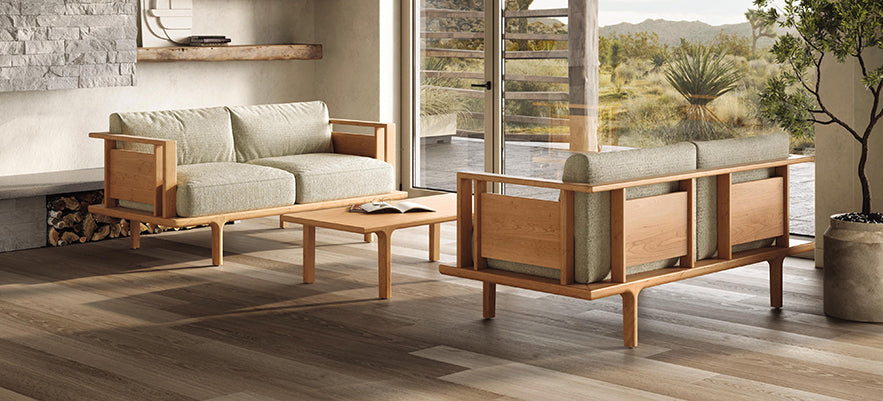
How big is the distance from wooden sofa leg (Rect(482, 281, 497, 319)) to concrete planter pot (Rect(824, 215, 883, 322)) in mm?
1443

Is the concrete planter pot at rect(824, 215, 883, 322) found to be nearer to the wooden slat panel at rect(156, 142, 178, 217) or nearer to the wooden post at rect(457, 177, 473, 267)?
the wooden post at rect(457, 177, 473, 267)

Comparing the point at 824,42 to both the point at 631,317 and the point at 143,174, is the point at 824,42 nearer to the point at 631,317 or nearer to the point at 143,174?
the point at 631,317

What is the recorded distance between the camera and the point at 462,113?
788 centimetres

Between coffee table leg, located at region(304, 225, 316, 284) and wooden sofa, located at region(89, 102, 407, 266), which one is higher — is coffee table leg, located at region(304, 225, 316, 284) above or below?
below

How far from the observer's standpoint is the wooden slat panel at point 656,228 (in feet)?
13.5

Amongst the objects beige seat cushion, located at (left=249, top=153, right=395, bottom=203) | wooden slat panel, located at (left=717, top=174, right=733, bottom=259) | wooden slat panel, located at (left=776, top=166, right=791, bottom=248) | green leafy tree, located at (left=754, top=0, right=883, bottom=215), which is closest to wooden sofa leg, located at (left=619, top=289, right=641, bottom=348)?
wooden slat panel, located at (left=717, top=174, right=733, bottom=259)

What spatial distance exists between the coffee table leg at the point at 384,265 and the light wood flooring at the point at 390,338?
7 cm

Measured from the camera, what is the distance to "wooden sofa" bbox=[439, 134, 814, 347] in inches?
158

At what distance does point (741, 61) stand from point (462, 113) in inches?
88.8

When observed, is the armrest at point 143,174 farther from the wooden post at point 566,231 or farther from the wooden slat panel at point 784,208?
the wooden slat panel at point 784,208

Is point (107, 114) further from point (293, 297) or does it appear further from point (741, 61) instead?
point (741, 61)

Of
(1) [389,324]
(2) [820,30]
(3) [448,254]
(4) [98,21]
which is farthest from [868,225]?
(4) [98,21]

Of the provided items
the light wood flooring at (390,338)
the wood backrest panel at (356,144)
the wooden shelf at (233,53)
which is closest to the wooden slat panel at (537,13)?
the wood backrest panel at (356,144)

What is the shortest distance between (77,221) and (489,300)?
316cm
